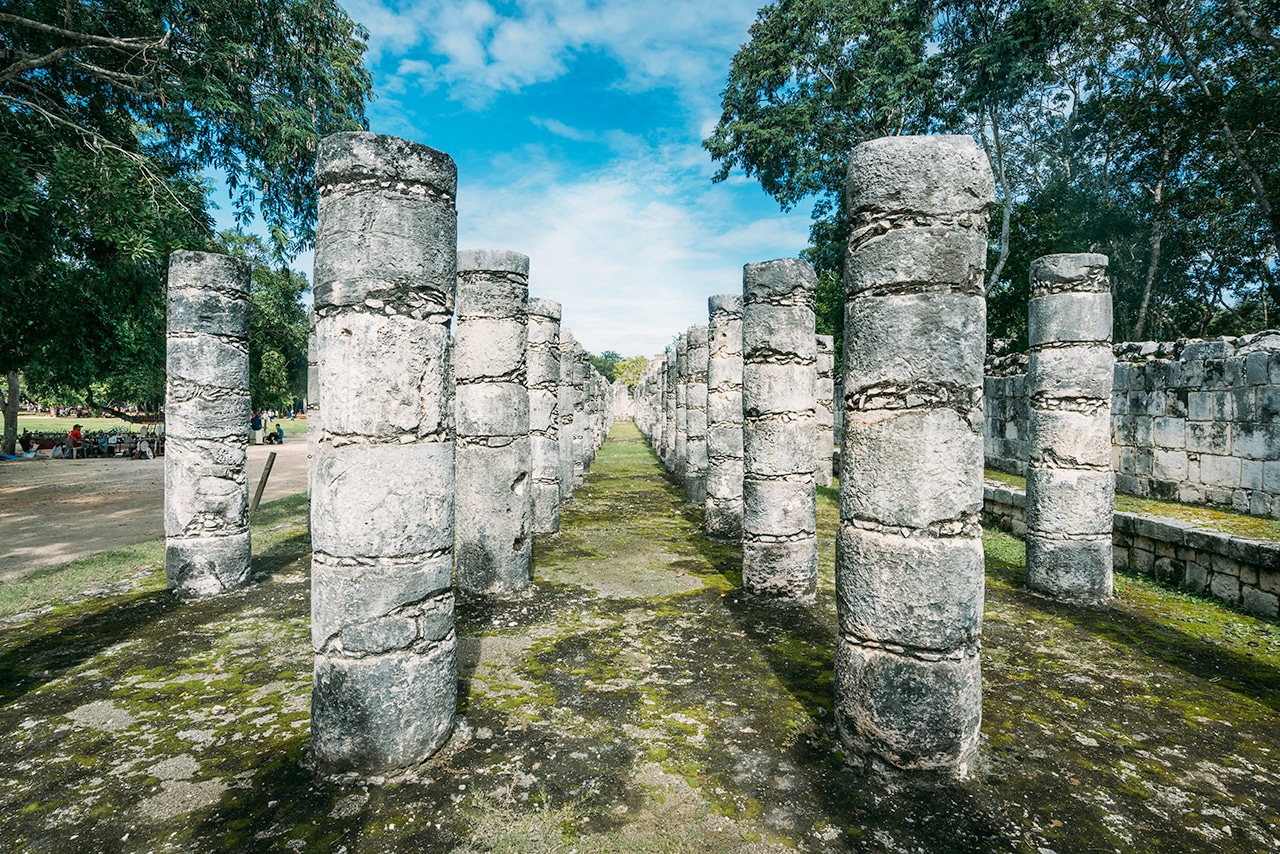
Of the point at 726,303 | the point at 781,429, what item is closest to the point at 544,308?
the point at 726,303

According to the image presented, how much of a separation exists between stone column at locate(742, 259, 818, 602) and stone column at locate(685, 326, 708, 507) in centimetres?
525

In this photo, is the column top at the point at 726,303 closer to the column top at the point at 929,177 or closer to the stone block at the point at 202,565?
the column top at the point at 929,177

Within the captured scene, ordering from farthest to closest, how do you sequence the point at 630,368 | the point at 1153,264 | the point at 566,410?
the point at 630,368 < the point at 1153,264 < the point at 566,410

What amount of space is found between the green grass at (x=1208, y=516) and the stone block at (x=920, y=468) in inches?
190

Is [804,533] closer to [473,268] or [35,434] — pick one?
[473,268]

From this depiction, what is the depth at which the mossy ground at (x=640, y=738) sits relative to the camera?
9.87 feet

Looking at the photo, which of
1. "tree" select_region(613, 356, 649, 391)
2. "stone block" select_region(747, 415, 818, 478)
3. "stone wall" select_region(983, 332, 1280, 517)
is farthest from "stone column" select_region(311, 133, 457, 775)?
"tree" select_region(613, 356, 649, 391)

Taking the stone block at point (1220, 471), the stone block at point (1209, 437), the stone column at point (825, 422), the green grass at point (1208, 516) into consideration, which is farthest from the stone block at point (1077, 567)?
the stone column at point (825, 422)

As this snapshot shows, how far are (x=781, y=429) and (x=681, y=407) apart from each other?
24.9ft

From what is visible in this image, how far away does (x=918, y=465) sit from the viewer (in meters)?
→ 3.60

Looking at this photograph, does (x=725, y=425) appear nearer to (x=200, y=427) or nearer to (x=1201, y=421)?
(x=1201, y=421)

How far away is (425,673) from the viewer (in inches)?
142

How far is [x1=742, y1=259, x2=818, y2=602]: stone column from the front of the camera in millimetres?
6387

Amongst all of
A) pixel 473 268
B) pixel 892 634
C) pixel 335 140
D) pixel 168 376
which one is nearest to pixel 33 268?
pixel 168 376
